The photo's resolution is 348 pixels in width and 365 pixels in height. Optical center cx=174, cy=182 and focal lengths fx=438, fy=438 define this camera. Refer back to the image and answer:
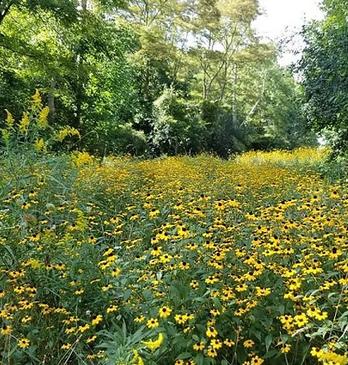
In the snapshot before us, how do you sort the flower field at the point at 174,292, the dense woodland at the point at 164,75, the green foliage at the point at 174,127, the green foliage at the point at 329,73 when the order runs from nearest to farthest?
1. the flower field at the point at 174,292
2. the green foliage at the point at 329,73
3. the dense woodland at the point at 164,75
4. the green foliage at the point at 174,127

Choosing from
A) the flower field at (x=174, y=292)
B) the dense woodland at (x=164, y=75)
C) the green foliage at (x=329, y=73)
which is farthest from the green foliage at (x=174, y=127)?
the flower field at (x=174, y=292)

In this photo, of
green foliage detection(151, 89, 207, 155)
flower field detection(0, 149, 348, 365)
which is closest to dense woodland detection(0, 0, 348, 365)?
flower field detection(0, 149, 348, 365)

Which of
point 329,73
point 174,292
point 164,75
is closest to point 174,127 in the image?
point 164,75

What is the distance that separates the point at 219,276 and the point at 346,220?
1.03 meters

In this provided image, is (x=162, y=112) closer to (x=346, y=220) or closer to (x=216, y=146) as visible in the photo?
Result: (x=216, y=146)

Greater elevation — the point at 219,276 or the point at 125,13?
the point at 125,13

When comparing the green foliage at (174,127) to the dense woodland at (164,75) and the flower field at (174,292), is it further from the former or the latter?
the flower field at (174,292)

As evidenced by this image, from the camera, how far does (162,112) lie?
53.7 feet

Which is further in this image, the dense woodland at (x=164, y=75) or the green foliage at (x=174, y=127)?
the green foliage at (x=174, y=127)

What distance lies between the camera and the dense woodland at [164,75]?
7.77 meters

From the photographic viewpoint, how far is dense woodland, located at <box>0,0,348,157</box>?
7773mm

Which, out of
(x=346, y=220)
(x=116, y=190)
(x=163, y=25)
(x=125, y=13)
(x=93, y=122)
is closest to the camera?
(x=346, y=220)

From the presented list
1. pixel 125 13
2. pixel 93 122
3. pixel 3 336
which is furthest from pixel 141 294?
pixel 125 13

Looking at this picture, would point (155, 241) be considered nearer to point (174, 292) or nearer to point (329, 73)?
point (174, 292)
